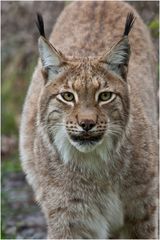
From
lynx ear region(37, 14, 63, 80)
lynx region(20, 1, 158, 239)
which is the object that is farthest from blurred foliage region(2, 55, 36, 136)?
lynx ear region(37, 14, 63, 80)

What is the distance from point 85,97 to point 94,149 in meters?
0.50

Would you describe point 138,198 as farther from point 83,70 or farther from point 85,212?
point 83,70

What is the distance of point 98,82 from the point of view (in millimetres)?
5984

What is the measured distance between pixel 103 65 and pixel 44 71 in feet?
1.68

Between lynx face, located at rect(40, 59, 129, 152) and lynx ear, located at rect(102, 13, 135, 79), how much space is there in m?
0.07

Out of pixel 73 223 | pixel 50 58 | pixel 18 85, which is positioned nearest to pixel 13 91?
pixel 18 85

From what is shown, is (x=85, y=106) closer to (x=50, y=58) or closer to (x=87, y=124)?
(x=87, y=124)

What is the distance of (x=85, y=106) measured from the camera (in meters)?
5.79

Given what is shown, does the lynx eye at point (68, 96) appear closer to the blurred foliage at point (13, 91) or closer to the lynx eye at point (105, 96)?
the lynx eye at point (105, 96)

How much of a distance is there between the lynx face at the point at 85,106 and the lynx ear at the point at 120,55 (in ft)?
0.24

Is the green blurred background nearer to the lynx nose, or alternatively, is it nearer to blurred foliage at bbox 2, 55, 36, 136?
blurred foliage at bbox 2, 55, 36, 136

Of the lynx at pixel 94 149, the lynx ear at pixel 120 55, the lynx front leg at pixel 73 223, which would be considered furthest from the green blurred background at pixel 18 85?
the lynx ear at pixel 120 55

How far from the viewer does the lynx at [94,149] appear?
5.91 metres

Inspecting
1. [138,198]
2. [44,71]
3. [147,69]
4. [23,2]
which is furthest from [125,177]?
[23,2]
